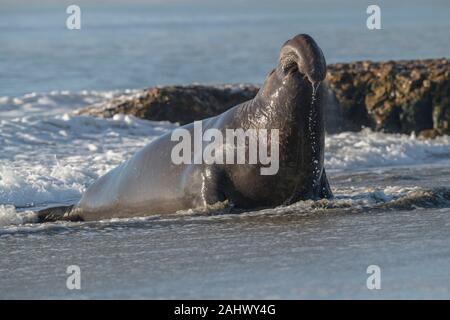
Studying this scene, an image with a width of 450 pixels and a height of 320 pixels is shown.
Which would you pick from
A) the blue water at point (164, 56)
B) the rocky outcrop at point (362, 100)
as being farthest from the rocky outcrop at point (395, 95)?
the blue water at point (164, 56)

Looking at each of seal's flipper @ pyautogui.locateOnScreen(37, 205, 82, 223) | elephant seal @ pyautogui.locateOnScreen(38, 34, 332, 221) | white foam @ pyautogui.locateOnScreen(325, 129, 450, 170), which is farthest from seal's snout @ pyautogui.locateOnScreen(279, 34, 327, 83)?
white foam @ pyautogui.locateOnScreen(325, 129, 450, 170)

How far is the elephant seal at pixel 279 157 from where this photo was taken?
841 cm

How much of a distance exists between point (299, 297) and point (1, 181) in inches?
232

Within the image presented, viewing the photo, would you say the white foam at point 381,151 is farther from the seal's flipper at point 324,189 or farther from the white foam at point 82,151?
the seal's flipper at point 324,189

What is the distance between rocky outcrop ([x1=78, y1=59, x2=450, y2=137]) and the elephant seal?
6.23 meters

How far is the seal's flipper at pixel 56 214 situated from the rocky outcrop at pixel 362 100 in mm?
5721

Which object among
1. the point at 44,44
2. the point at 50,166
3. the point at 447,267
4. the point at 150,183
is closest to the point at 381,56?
the point at 44,44

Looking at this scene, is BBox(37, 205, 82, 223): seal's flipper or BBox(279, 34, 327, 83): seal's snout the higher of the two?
BBox(279, 34, 327, 83): seal's snout

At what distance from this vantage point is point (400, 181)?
1058cm

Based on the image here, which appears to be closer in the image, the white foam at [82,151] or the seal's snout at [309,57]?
the seal's snout at [309,57]

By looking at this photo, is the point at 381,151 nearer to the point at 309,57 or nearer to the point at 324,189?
the point at 324,189

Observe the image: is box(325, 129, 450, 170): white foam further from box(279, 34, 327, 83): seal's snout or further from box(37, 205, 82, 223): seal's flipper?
box(279, 34, 327, 83): seal's snout

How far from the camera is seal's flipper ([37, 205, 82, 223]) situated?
31.1 feet

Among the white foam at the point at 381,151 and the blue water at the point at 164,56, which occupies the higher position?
the blue water at the point at 164,56
